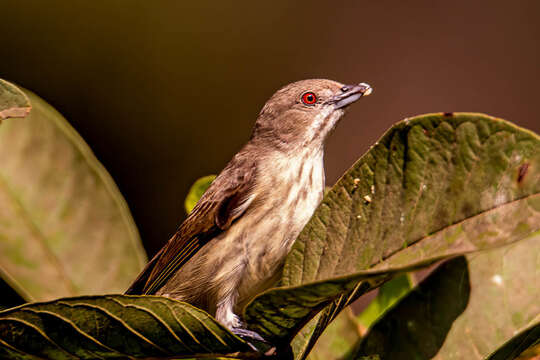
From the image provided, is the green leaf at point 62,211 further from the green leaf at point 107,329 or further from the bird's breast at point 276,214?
the green leaf at point 107,329

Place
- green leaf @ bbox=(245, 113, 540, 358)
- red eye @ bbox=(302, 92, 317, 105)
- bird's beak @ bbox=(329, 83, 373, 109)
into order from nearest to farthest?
green leaf @ bbox=(245, 113, 540, 358), bird's beak @ bbox=(329, 83, 373, 109), red eye @ bbox=(302, 92, 317, 105)

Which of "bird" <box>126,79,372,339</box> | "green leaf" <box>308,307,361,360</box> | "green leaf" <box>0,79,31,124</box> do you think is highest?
"green leaf" <box>0,79,31,124</box>

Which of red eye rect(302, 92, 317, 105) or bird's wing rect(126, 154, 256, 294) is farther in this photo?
red eye rect(302, 92, 317, 105)

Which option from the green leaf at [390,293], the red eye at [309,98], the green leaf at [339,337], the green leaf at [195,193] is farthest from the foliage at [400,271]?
the red eye at [309,98]

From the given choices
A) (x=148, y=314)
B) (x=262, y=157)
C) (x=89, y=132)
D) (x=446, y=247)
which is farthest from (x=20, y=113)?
(x=89, y=132)

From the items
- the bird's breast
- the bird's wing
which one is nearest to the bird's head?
the bird's breast

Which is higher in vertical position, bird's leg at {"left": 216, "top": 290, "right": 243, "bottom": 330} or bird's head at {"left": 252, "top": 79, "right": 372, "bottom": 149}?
bird's head at {"left": 252, "top": 79, "right": 372, "bottom": 149}

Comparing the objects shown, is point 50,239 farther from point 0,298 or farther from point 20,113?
point 20,113

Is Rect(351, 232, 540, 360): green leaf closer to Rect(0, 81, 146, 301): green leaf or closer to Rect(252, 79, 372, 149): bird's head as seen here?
Rect(0, 81, 146, 301): green leaf
